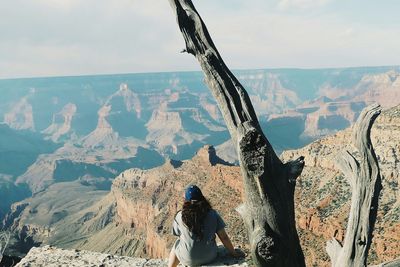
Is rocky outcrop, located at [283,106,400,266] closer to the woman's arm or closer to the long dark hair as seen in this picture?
the woman's arm

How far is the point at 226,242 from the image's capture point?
8867mm

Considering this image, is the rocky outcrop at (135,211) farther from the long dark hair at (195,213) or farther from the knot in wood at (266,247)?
the knot in wood at (266,247)

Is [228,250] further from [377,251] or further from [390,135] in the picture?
[390,135]

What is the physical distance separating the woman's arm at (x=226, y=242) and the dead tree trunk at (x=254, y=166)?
9.47ft

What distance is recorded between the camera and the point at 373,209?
20.6 feet

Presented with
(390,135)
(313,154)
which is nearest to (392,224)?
(390,135)

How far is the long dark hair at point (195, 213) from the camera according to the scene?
7.91 m

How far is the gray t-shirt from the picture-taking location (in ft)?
27.0

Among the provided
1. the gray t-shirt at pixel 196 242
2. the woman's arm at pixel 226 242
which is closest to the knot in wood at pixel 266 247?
the gray t-shirt at pixel 196 242

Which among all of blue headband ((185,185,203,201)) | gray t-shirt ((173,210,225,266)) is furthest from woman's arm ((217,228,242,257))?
blue headband ((185,185,203,201))

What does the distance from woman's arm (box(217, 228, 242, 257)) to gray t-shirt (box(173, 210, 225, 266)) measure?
0.13m

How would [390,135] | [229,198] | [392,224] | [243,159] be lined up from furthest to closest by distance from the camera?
1. [229,198]
2. [390,135]
3. [392,224]
4. [243,159]

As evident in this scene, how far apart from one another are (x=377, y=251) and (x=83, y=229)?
112855 millimetres

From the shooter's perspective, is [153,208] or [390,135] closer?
[390,135]
